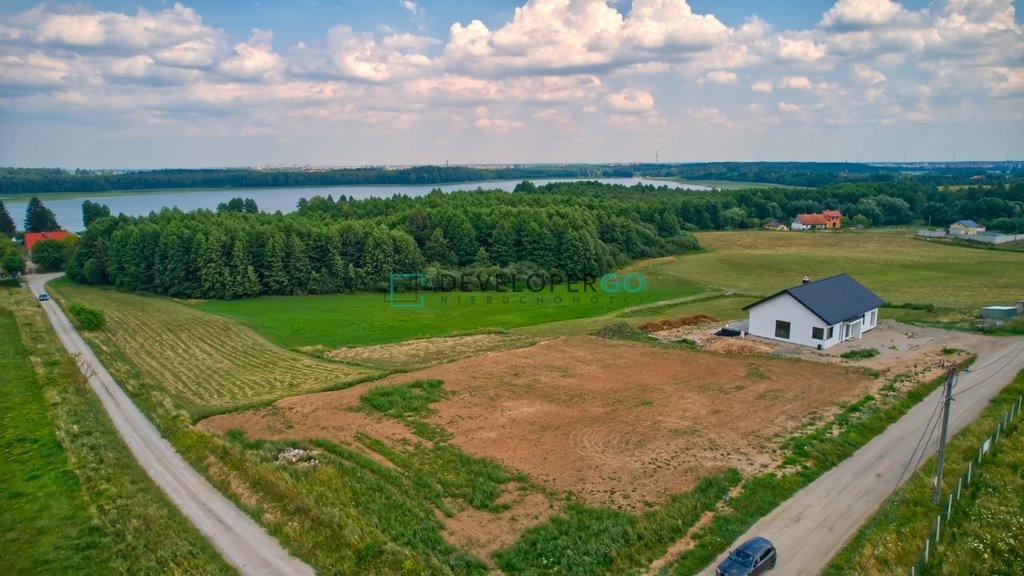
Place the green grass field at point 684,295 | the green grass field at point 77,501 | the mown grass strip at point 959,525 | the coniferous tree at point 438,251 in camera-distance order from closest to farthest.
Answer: the mown grass strip at point 959,525, the green grass field at point 77,501, the green grass field at point 684,295, the coniferous tree at point 438,251

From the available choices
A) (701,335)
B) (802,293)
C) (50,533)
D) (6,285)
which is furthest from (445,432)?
(6,285)

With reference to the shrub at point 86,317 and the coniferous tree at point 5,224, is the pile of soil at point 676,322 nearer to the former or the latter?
the shrub at point 86,317

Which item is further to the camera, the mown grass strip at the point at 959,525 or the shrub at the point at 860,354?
the shrub at the point at 860,354

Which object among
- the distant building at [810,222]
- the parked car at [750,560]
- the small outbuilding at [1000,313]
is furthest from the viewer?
the distant building at [810,222]

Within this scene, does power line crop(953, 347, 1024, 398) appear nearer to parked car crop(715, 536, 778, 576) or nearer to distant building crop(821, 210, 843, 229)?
parked car crop(715, 536, 778, 576)

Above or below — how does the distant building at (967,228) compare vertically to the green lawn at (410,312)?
above

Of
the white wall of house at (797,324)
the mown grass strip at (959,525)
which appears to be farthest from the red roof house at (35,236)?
the mown grass strip at (959,525)

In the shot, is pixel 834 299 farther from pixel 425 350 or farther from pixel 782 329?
pixel 425 350
